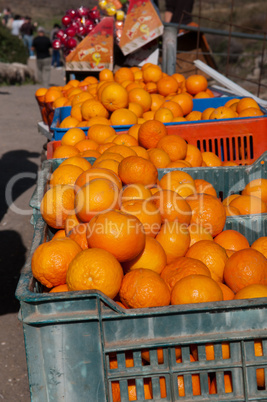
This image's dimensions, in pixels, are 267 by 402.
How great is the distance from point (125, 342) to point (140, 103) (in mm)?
2744

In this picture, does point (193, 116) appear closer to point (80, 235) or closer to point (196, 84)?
point (196, 84)

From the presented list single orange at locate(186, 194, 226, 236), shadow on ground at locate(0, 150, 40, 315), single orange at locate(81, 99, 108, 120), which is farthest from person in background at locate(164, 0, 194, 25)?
single orange at locate(186, 194, 226, 236)

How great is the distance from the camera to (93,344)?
4.16ft

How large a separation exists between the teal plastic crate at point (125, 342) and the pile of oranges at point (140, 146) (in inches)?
49.7

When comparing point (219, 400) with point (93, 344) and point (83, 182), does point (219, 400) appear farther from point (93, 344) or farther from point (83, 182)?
point (83, 182)

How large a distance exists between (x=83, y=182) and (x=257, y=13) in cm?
2977

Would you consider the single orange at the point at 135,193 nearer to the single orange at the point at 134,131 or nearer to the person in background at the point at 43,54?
the single orange at the point at 134,131

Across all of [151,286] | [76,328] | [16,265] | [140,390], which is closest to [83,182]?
[151,286]

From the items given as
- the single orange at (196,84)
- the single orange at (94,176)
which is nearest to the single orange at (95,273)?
the single orange at (94,176)

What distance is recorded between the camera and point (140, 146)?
2.93 metres

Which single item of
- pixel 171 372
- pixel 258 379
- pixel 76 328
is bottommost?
pixel 258 379

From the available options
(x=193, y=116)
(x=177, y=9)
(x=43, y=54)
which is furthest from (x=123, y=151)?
(x=43, y=54)

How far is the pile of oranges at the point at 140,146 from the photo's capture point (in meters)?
2.61

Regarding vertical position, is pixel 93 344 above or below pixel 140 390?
above
